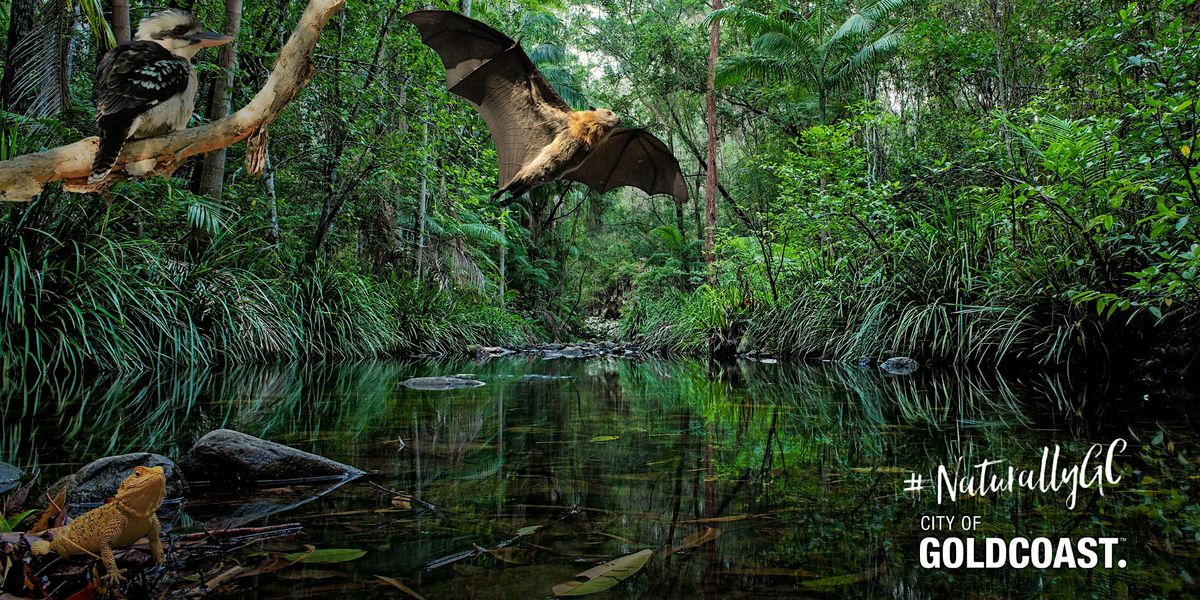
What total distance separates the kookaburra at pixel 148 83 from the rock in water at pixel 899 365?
6.87 metres

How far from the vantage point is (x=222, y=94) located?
7.62 metres

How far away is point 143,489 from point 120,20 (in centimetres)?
658

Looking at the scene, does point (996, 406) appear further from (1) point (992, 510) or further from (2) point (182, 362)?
(2) point (182, 362)

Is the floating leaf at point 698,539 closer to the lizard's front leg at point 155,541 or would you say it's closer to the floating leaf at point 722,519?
the floating leaf at point 722,519

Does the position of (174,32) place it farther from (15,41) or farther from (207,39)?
(15,41)

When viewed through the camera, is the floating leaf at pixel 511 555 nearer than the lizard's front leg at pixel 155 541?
No

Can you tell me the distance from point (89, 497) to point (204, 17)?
8.78 metres

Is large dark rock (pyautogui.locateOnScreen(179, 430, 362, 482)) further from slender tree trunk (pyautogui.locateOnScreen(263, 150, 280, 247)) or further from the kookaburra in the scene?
slender tree trunk (pyautogui.locateOnScreen(263, 150, 280, 247))

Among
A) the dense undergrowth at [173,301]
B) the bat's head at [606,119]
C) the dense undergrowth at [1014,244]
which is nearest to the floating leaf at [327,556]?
the dense undergrowth at [173,301]

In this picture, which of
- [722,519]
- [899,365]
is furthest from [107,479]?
[899,365]

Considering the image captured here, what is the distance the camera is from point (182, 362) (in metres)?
7.01

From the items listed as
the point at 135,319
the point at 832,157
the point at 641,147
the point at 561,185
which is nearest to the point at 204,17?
the point at 135,319

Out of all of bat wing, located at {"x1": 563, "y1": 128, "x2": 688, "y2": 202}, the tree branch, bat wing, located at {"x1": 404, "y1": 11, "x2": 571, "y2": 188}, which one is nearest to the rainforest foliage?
A: bat wing, located at {"x1": 404, "y1": 11, "x2": 571, "y2": 188}

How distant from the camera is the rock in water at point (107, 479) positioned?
1.95 meters
